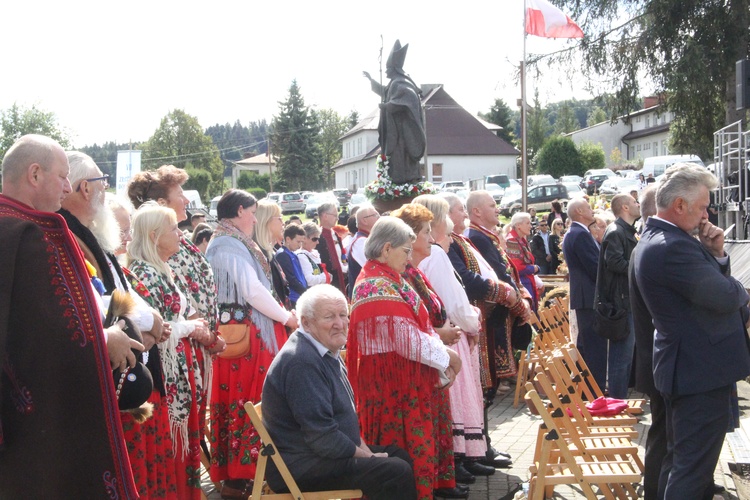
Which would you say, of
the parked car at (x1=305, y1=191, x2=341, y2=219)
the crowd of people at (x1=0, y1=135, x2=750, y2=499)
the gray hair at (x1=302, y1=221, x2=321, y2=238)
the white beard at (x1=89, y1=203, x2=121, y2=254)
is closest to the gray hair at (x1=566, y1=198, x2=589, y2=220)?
the crowd of people at (x1=0, y1=135, x2=750, y2=499)

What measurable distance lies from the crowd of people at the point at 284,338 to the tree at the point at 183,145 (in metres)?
76.8

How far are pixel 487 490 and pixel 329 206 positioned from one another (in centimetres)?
579

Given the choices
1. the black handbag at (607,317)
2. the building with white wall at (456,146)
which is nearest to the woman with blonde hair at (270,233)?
the black handbag at (607,317)

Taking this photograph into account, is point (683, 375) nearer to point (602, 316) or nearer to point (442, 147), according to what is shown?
point (602, 316)

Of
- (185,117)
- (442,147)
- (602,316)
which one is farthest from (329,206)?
(185,117)

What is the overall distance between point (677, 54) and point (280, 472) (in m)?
22.3

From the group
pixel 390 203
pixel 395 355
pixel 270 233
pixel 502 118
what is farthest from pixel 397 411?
pixel 502 118

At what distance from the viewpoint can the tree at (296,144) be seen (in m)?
73.4

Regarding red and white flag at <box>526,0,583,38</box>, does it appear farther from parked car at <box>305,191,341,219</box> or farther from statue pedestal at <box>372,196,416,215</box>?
parked car at <box>305,191,341,219</box>

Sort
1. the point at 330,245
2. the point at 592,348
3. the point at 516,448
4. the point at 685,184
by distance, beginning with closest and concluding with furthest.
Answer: the point at 685,184, the point at 516,448, the point at 592,348, the point at 330,245

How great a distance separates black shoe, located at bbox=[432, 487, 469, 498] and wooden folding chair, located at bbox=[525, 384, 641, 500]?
0.57 m

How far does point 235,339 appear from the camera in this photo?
547 cm

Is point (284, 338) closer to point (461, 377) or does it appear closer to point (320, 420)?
point (461, 377)

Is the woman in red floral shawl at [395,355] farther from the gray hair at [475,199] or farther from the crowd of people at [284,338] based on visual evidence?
the gray hair at [475,199]
